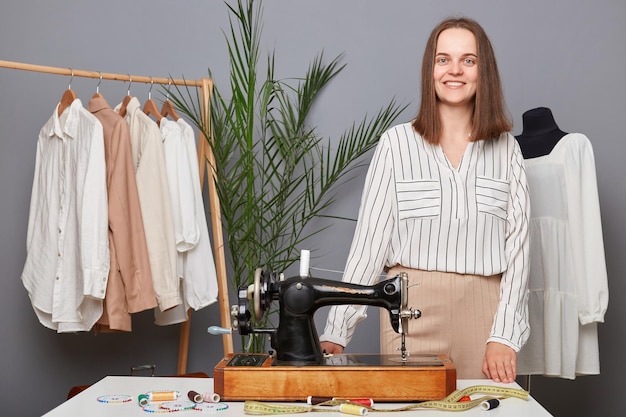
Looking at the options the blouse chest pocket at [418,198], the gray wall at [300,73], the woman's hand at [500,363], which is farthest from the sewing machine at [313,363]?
the gray wall at [300,73]

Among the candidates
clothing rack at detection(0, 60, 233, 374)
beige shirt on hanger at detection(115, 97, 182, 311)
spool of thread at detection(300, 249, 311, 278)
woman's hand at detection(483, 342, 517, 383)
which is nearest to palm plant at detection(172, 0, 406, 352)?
clothing rack at detection(0, 60, 233, 374)

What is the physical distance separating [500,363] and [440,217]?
481 mm

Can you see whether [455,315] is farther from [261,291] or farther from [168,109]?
[168,109]

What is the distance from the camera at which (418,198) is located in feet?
8.29

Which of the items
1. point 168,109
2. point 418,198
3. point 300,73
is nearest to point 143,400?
point 418,198

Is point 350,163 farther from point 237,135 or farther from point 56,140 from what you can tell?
point 56,140

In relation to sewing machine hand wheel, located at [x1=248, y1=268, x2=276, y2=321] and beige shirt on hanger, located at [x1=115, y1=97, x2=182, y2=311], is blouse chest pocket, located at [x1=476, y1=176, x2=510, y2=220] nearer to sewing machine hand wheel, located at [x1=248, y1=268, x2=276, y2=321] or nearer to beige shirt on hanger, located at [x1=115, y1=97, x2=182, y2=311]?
sewing machine hand wheel, located at [x1=248, y1=268, x2=276, y2=321]

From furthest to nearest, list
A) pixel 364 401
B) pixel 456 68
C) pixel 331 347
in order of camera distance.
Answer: pixel 456 68, pixel 331 347, pixel 364 401

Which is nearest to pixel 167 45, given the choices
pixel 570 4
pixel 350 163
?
pixel 350 163

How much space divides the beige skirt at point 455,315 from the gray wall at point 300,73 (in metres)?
1.83

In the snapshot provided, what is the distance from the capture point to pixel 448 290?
7.98 ft

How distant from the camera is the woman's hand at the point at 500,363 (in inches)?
87.1

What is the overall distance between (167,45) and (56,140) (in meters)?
0.97

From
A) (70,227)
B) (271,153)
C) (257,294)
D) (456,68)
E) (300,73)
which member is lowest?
(257,294)
